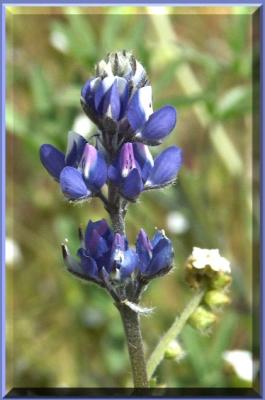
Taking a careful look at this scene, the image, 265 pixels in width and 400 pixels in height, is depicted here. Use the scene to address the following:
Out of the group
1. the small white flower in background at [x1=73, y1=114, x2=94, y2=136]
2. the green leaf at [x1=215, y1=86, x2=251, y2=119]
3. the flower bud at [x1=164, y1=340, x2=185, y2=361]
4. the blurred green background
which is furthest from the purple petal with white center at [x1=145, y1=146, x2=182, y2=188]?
the green leaf at [x1=215, y1=86, x2=251, y2=119]

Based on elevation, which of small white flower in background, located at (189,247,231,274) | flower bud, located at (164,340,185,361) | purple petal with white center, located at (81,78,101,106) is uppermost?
purple petal with white center, located at (81,78,101,106)

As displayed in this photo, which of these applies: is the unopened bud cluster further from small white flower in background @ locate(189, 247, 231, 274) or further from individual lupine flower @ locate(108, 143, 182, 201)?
individual lupine flower @ locate(108, 143, 182, 201)

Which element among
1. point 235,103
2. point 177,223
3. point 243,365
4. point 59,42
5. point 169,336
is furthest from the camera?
point 59,42

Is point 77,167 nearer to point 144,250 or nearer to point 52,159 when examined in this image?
point 52,159

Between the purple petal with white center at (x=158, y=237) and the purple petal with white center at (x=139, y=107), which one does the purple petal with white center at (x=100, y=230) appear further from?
the purple petal with white center at (x=139, y=107)

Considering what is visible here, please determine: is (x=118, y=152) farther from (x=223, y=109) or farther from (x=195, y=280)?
Answer: (x=223, y=109)

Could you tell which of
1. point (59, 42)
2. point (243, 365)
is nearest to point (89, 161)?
point (243, 365)
